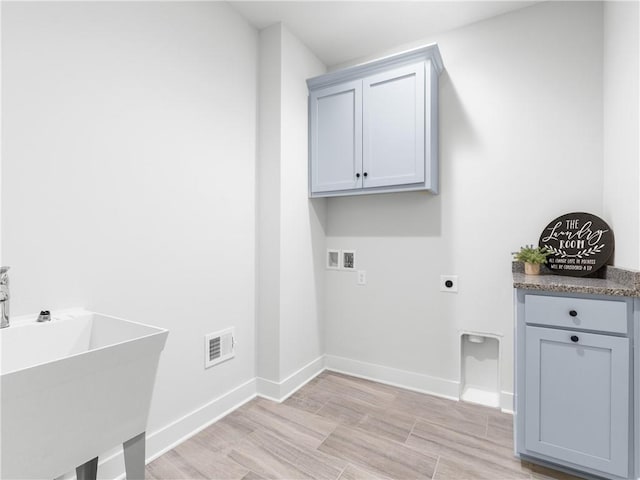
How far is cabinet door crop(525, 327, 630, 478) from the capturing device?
145 cm

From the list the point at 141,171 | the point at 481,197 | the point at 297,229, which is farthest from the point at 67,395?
the point at 481,197

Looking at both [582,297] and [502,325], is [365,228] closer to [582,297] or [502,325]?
[502,325]

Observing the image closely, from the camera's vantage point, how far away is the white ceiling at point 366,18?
2143 mm

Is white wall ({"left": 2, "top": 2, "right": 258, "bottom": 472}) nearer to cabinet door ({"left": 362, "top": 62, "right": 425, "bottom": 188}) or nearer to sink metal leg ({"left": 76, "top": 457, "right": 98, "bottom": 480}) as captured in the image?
sink metal leg ({"left": 76, "top": 457, "right": 98, "bottom": 480})

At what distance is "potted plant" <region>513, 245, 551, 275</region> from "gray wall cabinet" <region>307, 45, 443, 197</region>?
2.22 ft

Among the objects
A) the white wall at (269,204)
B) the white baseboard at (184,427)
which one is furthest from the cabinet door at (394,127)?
the white baseboard at (184,427)

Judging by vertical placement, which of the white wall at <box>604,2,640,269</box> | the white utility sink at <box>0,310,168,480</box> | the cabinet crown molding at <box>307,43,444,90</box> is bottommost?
the white utility sink at <box>0,310,168,480</box>

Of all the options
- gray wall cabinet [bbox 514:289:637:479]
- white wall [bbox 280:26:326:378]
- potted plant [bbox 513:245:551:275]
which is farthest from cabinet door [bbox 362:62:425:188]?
gray wall cabinet [bbox 514:289:637:479]

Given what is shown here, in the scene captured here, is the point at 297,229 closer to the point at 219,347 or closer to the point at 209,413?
the point at 219,347

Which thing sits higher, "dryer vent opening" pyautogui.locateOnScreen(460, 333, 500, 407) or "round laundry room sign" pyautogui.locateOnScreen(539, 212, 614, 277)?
"round laundry room sign" pyautogui.locateOnScreen(539, 212, 614, 277)

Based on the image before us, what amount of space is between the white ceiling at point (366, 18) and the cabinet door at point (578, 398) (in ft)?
6.59

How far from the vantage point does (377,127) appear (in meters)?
2.36

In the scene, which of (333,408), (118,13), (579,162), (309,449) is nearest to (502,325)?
(579,162)

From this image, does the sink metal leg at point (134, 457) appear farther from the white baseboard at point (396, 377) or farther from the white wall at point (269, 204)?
the white baseboard at point (396, 377)
